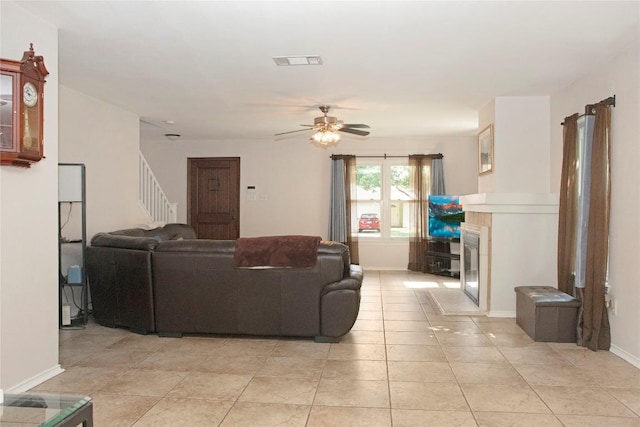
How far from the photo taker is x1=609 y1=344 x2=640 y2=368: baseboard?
3770 millimetres

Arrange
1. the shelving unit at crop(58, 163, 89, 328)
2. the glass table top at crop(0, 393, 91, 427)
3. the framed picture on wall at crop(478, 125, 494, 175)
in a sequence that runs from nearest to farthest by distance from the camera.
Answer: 1. the glass table top at crop(0, 393, 91, 427)
2. the shelving unit at crop(58, 163, 89, 328)
3. the framed picture on wall at crop(478, 125, 494, 175)

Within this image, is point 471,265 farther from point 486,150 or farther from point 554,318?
point 554,318

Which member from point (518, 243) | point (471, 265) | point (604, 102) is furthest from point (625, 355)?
point (471, 265)

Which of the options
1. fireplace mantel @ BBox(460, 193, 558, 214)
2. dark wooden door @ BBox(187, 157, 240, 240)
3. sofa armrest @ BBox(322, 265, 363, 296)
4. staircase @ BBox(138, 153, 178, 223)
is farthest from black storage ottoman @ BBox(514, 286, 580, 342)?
dark wooden door @ BBox(187, 157, 240, 240)

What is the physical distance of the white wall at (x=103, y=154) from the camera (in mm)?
5430

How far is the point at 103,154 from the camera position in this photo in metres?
6.03

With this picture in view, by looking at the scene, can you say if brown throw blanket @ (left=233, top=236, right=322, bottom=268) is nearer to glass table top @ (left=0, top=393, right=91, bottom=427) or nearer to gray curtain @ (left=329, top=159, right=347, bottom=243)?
glass table top @ (left=0, top=393, right=91, bottom=427)

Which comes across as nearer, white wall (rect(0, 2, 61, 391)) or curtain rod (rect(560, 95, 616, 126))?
white wall (rect(0, 2, 61, 391))

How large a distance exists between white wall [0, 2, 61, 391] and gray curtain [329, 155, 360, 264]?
5.84 metres

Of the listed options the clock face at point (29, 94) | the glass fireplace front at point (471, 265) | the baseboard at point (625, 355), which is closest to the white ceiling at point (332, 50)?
the clock face at point (29, 94)

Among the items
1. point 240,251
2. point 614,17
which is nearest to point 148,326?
point 240,251

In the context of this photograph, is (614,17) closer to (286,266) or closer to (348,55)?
(348,55)

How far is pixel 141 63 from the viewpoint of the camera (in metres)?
4.40

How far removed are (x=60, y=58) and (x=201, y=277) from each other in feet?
7.51
